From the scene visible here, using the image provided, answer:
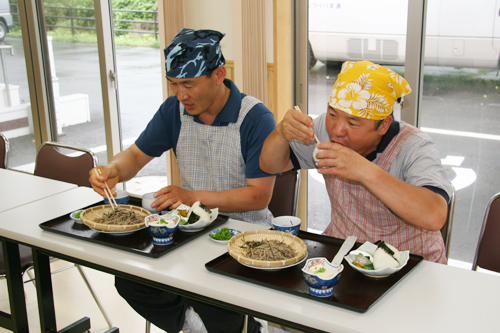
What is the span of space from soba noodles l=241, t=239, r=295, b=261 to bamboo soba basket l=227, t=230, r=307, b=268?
2 centimetres

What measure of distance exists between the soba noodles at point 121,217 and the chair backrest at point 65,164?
834mm

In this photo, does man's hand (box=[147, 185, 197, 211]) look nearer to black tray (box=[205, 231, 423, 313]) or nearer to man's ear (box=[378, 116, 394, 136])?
black tray (box=[205, 231, 423, 313])

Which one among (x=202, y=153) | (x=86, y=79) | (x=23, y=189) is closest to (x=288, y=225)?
(x=202, y=153)

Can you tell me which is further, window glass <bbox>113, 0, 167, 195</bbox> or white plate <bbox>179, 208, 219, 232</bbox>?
window glass <bbox>113, 0, 167, 195</bbox>

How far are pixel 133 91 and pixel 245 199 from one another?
2768 millimetres

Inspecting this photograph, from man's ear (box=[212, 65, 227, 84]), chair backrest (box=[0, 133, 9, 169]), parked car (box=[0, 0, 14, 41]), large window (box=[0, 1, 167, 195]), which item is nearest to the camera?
man's ear (box=[212, 65, 227, 84])

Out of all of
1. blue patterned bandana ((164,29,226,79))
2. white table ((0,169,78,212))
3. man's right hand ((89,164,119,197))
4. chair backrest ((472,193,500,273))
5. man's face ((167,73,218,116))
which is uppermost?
blue patterned bandana ((164,29,226,79))

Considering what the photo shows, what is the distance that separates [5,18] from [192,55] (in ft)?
12.3

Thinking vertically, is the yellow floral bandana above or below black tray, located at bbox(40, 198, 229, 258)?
above

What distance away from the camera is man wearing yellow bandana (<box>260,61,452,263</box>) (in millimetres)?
1512

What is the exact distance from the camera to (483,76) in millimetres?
2797

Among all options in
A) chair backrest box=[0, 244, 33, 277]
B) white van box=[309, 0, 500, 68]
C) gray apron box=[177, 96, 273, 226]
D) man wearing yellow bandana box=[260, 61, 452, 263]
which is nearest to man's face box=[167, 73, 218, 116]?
gray apron box=[177, 96, 273, 226]

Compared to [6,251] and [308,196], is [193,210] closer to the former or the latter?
[6,251]

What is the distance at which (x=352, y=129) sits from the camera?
5.38ft
